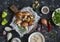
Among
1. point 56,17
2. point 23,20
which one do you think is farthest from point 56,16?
point 23,20

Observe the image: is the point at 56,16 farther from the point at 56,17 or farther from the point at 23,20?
the point at 23,20

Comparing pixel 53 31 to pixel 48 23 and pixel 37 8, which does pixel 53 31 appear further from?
pixel 37 8

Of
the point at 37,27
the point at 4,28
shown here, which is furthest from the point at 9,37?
the point at 37,27

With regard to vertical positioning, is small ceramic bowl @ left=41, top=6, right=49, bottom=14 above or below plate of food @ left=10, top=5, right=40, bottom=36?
above

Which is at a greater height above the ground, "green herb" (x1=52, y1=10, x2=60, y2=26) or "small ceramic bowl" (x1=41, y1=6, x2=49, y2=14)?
"small ceramic bowl" (x1=41, y1=6, x2=49, y2=14)

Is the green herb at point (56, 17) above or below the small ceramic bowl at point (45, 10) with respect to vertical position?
below

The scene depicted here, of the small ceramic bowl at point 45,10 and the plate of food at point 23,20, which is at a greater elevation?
the small ceramic bowl at point 45,10

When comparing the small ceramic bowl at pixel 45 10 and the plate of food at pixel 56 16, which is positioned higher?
the small ceramic bowl at pixel 45 10

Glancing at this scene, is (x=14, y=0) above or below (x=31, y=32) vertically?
above
